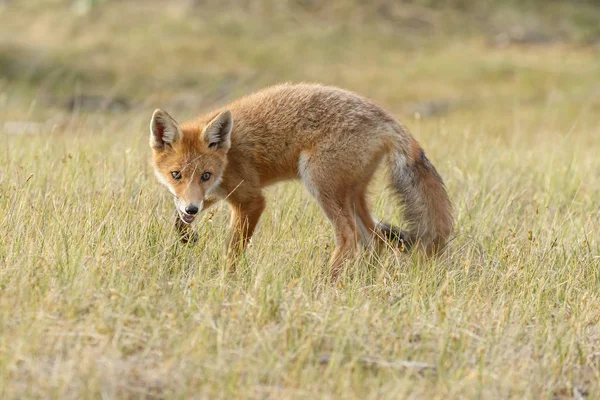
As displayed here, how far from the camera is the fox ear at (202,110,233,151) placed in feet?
19.3

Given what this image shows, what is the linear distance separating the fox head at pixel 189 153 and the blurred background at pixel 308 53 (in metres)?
12.5

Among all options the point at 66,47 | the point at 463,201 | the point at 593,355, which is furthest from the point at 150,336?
the point at 66,47

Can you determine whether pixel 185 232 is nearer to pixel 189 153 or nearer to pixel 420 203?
pixel 189 153

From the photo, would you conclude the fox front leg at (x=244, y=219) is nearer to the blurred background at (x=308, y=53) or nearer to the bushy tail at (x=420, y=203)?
the bushy tail at (x=420, y=203)

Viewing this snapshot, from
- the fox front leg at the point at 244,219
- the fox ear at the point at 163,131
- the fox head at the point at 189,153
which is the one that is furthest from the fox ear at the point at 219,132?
the fox front leg at the point at 244,219

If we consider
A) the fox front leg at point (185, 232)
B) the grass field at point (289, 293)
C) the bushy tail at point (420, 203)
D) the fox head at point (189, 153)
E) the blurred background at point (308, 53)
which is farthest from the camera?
the blurred background at point (308, 53)

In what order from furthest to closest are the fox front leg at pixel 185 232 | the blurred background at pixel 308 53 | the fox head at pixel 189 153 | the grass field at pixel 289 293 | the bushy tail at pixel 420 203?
the blurred background at pixel 308 53 → the fox head at pixel 189 153 → the bushy tail at pixel 420 203 → the fox front leg at pixel 185 232 → the grass field at pixel 289 293

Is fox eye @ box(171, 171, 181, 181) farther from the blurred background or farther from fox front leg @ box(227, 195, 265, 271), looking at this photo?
the blurred background

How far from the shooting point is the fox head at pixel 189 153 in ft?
19.1

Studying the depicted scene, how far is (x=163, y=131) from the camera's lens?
6043 mm

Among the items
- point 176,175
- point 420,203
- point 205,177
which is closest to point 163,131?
point 176,175

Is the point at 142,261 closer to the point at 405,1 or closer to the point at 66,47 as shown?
the point at 66,47

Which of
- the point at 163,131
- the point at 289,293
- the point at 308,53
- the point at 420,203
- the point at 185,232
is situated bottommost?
the point at 308,53

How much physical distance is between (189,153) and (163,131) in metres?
0.28
